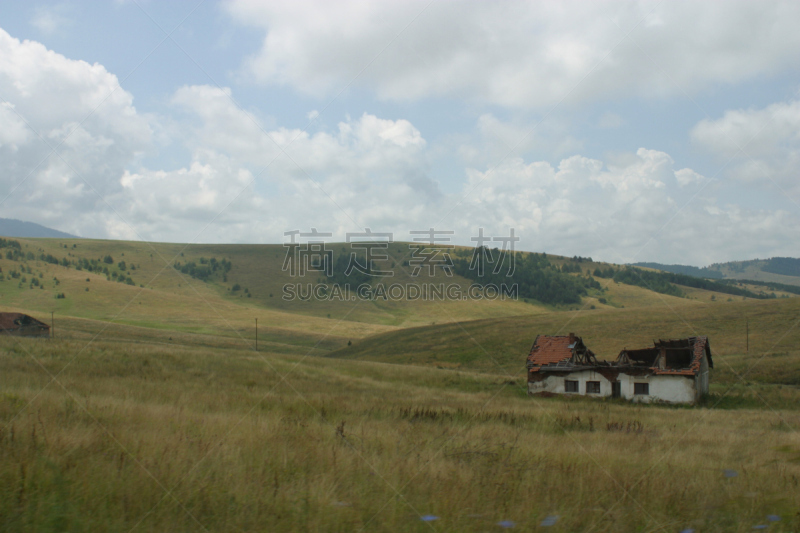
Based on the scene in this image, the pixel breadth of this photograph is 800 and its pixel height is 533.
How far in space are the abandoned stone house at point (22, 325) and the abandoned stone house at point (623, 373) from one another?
55343 mm

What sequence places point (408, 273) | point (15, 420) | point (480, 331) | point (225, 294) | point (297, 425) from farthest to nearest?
1. point (408, 273)
2. point (225, 294)
3. point (480, 331)
4. point (297, 425)
5. point (15, 420)

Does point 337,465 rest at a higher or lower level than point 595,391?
higher

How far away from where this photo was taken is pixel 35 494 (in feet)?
13.2

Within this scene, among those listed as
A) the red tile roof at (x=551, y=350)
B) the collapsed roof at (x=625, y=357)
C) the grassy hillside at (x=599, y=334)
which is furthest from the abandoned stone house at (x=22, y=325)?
the collapsed roof at (x=625, y=357)

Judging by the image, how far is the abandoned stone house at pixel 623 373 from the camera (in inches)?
1330

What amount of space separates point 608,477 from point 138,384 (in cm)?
1316

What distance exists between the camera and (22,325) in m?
58.2

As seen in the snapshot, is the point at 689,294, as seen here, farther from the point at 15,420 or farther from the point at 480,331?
the point at 15,420

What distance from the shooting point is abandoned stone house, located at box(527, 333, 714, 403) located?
33.8 metres

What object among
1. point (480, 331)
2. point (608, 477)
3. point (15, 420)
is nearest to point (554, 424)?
point (608, 477)

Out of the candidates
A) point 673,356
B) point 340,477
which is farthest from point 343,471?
point 673,356

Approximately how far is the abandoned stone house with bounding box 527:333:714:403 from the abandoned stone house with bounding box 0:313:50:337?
182ft

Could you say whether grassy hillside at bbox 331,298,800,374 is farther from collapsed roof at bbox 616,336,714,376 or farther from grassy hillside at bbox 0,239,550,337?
grassy hillside at bbox 0,239,550,337

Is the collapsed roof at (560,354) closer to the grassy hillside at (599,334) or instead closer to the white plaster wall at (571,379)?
the white plaster wall at (571,379)
